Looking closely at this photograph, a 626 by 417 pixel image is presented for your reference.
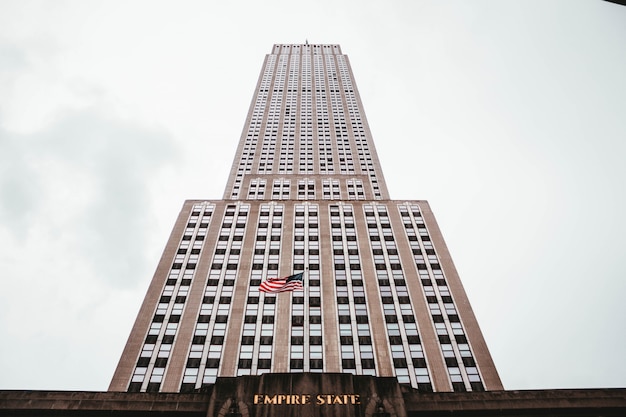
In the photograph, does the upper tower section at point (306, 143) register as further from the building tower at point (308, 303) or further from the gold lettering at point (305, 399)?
the gold lettering at point (305, 399)

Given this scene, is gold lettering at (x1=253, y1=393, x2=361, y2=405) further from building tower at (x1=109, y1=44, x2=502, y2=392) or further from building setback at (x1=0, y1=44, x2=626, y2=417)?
building tower at (x1=109, y1=44, x2=502, y2=392)

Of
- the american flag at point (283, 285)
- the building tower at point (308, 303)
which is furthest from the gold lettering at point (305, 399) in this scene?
the building tower at point (308, 303)

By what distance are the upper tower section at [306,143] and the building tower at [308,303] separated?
20229 mm

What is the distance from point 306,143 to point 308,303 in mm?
→ 65763

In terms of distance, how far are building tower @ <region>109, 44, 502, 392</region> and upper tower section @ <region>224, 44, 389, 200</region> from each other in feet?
66.4

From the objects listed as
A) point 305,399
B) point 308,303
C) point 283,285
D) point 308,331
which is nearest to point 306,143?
point 308,303

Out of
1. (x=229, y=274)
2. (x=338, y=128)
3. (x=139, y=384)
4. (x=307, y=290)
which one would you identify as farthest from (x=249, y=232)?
(x=338, y=128)

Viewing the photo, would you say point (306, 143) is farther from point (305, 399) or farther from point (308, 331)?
point (305, 399)

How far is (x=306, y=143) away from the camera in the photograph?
362ft

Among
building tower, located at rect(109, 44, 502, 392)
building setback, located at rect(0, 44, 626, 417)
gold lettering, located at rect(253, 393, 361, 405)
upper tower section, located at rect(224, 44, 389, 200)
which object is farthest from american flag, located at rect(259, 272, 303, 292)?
upper tower section, located at rect(224, 44, 389, 200)

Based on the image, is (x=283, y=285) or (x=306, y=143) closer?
(x=283, y=285)

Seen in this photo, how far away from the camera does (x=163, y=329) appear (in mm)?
48531

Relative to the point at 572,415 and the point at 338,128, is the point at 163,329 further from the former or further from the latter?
the point at 338,128

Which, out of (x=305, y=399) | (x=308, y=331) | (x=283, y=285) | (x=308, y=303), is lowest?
(x=305, y=399)
